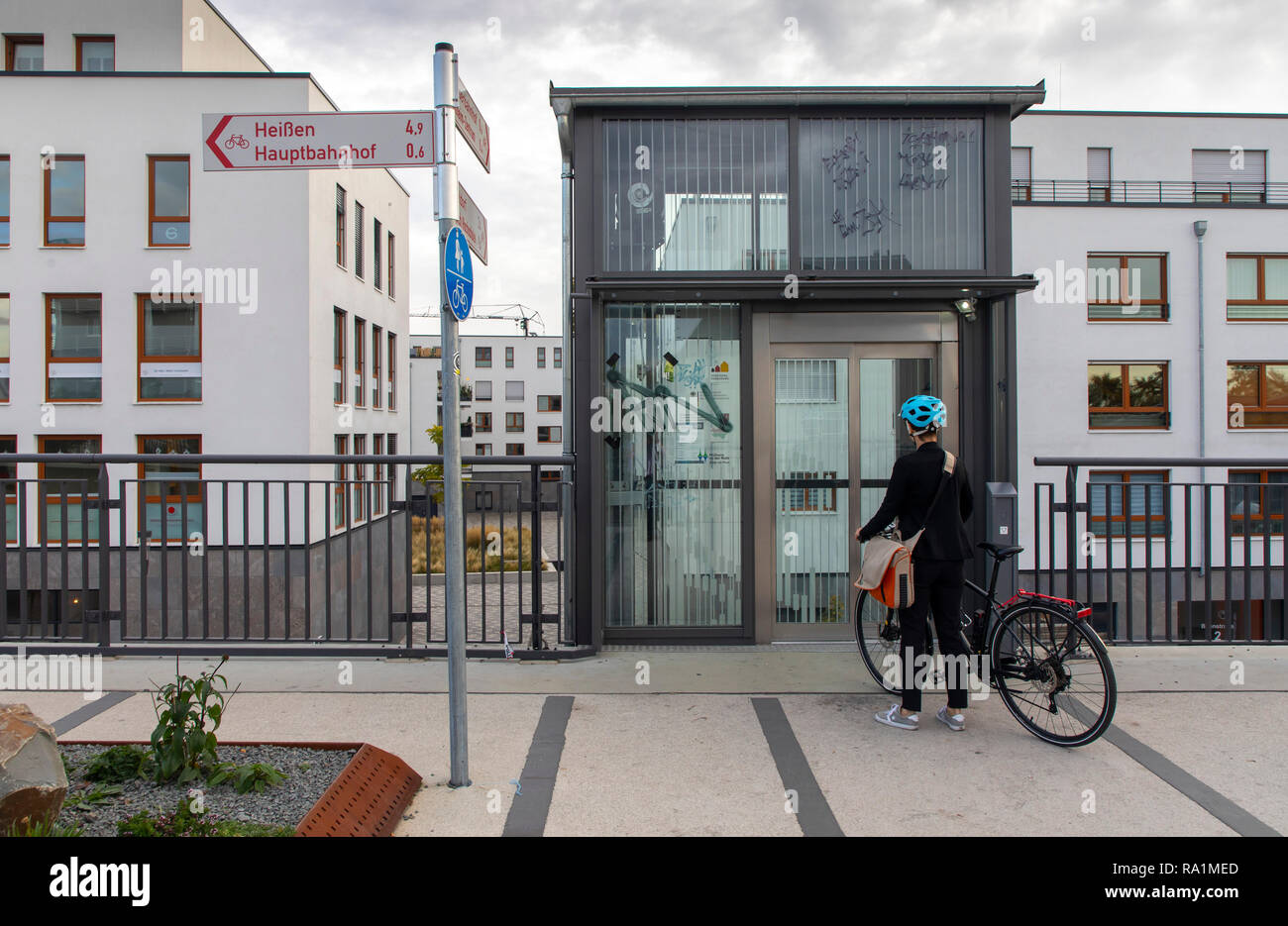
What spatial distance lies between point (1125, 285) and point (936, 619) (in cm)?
3552

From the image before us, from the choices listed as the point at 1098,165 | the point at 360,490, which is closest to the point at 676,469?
the point at 360,490

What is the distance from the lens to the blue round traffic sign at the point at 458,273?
12.0ft

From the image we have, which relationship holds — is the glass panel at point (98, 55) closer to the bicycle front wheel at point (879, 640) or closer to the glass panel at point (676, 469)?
the glass panel at point (676, 469)

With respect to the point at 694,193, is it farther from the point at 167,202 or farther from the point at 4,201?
the point at 4,201

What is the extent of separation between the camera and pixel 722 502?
659 centimetres

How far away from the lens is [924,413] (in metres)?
4.75

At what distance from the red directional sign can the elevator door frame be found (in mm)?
3289

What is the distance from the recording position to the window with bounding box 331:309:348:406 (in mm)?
29875

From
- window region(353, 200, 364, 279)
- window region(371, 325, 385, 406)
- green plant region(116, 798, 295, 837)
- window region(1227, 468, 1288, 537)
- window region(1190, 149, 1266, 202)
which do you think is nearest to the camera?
green plant region(116, 798, 295, 837)

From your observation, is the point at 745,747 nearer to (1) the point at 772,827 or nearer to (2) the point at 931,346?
(1) the point at 772,827

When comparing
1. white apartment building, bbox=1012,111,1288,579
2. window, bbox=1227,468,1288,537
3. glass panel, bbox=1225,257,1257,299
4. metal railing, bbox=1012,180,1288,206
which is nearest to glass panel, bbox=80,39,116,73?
white apartment building, bbox=1012,111,1288,579

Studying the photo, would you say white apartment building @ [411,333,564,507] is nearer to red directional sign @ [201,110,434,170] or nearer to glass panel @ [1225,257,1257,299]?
glass panel @ [1225,257,1257,299]
